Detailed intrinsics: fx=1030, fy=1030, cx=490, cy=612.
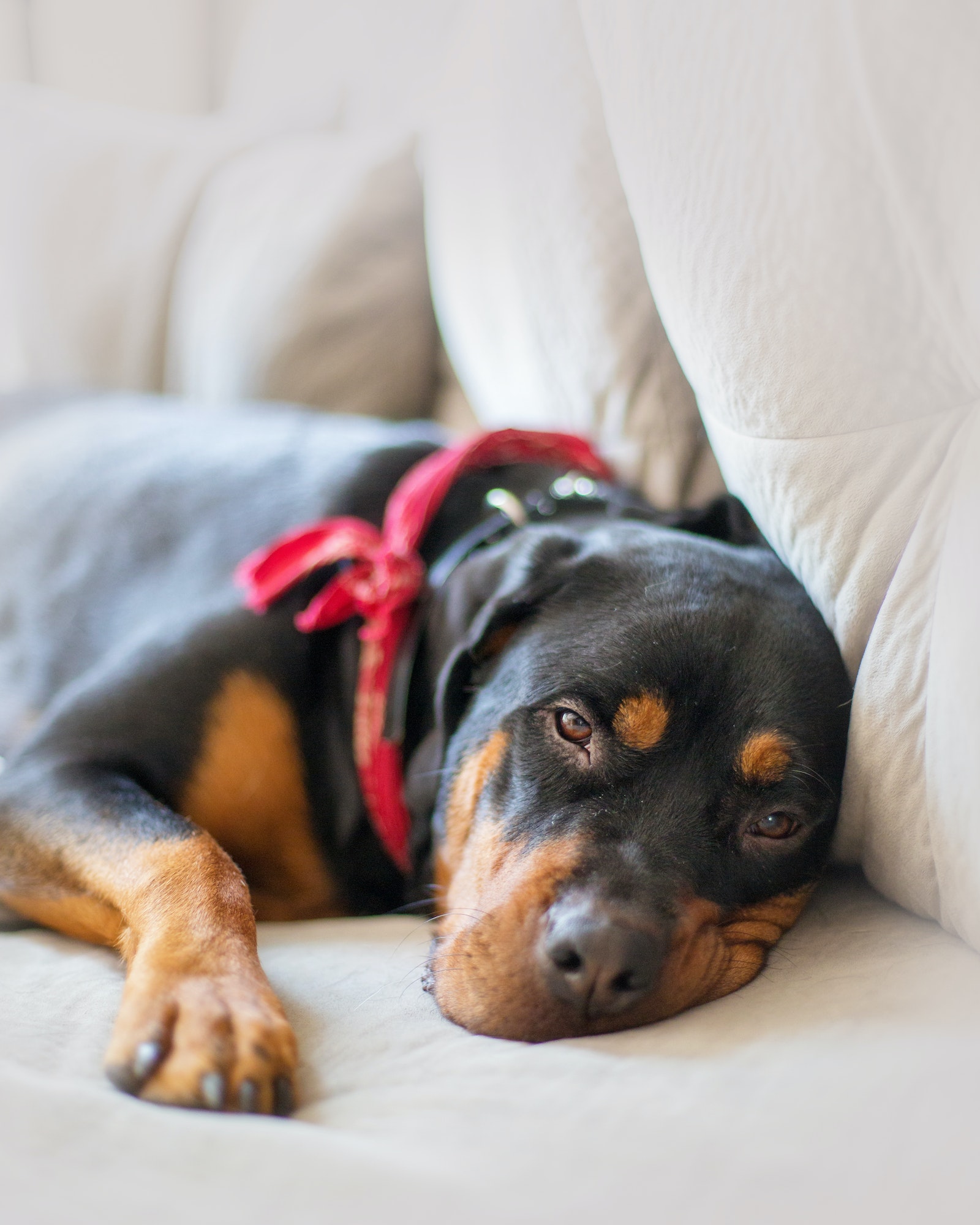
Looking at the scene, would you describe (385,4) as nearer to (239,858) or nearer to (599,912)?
(239,858)

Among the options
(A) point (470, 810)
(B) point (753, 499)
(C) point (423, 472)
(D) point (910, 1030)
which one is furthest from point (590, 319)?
(D) point (910, 1030)

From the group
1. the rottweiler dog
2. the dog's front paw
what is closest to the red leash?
the rottweiler dog

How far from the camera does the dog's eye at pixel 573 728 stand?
3.80 feet

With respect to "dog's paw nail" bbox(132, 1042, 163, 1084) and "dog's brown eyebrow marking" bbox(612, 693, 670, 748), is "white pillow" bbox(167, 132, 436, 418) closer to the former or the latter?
"dog's brown eyebrow marking" bbox(612, 693, 670, 748)

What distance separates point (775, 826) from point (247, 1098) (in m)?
0.63

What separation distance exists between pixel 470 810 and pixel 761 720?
0.36 m

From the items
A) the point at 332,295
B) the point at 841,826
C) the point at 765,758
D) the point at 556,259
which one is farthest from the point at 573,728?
the point at 332,295

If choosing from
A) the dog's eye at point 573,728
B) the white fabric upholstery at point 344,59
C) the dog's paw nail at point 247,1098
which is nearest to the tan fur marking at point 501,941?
the dog's eye at point 573,728

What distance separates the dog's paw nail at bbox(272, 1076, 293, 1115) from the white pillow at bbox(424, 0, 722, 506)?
1.07 metres

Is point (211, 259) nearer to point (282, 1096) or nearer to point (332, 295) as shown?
point (332, 295)

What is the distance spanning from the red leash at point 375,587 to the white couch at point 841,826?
183 millimetres

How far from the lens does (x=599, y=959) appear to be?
0.93 metres

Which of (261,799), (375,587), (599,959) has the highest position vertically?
(375,587)

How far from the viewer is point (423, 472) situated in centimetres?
152
